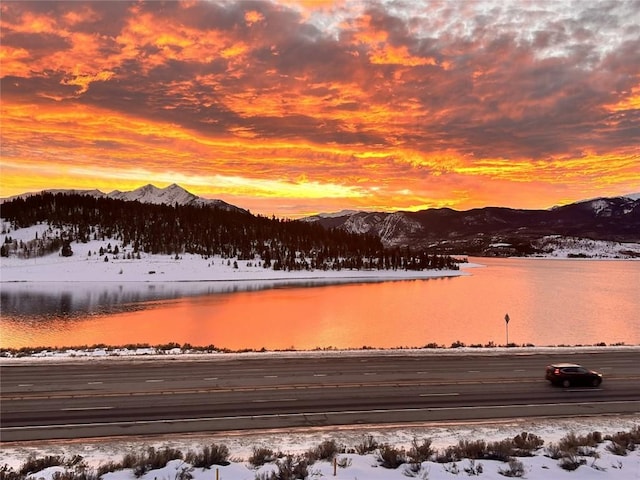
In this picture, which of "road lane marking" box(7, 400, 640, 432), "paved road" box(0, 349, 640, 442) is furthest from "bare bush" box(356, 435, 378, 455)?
"road lane marking" box(7, 400, 640, 432)

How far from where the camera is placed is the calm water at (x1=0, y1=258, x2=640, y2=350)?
181 feet

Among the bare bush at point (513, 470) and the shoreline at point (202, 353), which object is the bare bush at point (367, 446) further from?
the shoreline at point (202, 353)

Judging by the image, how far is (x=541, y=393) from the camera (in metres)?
26.4

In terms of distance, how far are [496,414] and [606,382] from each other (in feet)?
37.1

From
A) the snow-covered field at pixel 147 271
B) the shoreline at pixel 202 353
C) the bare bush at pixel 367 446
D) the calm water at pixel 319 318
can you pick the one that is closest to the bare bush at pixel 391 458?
the bare bush at pixel 367 446

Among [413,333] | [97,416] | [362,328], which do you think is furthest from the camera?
[362,328]

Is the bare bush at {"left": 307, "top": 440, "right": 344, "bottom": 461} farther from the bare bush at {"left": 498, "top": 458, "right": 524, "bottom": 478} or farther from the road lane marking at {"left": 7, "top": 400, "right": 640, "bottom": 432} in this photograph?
the bare bush at {"left": 498, "top": 458, "right": 524, "bottom": 478}

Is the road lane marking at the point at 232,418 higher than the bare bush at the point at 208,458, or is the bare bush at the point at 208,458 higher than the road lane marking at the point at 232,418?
Answer: the bare bush at the point at 208,458

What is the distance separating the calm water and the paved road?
18.3 metres

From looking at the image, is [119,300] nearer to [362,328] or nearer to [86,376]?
[362,328]

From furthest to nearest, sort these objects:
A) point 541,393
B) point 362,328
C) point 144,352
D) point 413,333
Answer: point 362,328, point 413,333, point 144,352, point 541,393

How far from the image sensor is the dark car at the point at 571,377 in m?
27.4

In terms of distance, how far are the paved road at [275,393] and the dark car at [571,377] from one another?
454mm

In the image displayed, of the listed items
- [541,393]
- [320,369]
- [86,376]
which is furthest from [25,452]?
[541,393]
